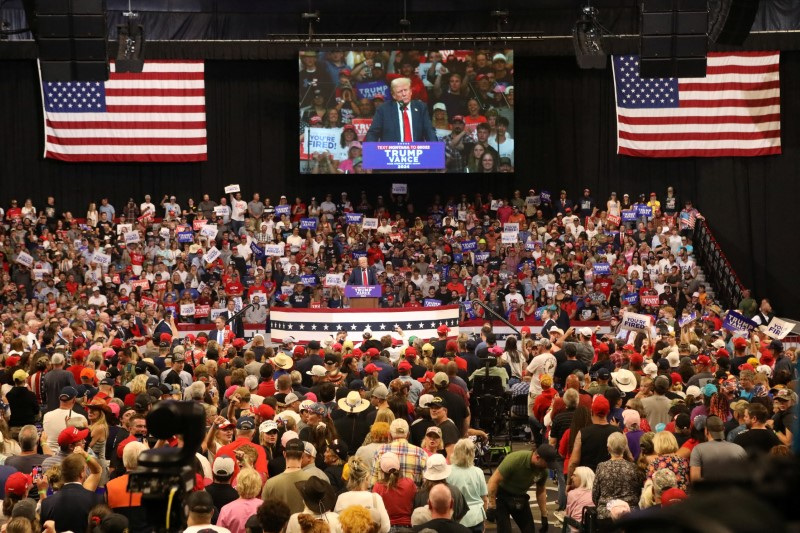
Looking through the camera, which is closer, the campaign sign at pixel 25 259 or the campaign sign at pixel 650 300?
the campaign sign at pixel 650 300

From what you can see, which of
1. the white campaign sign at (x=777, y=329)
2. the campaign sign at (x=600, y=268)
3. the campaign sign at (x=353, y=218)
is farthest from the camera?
the campaign sign at (x=353, y=218)

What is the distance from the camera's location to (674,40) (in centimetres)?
1438

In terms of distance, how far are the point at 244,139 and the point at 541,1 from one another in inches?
371

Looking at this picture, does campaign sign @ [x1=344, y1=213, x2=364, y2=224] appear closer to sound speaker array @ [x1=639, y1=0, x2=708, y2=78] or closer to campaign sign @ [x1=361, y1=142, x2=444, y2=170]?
campaign sign @ [x1=361, y1=142, x2=444, y2=170]

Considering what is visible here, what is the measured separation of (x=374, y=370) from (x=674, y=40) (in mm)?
6028

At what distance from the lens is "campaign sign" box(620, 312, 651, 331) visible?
18.6m

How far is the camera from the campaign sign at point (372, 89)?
96.2 ft

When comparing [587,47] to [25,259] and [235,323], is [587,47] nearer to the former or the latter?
[235,323]

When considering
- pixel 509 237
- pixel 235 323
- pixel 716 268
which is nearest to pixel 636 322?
pixel 235 323

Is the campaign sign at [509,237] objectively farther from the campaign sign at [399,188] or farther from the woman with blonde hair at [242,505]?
the woman with blonde hair at [242,505]

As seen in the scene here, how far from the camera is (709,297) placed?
1057 inches

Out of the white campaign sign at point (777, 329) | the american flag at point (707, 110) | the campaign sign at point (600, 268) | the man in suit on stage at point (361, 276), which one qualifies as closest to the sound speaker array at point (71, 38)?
the man in suit on stage at point (361, 276)

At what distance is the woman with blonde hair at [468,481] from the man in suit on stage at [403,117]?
21268 mm

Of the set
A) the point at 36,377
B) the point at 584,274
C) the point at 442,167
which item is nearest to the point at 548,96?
the point at 442,167
